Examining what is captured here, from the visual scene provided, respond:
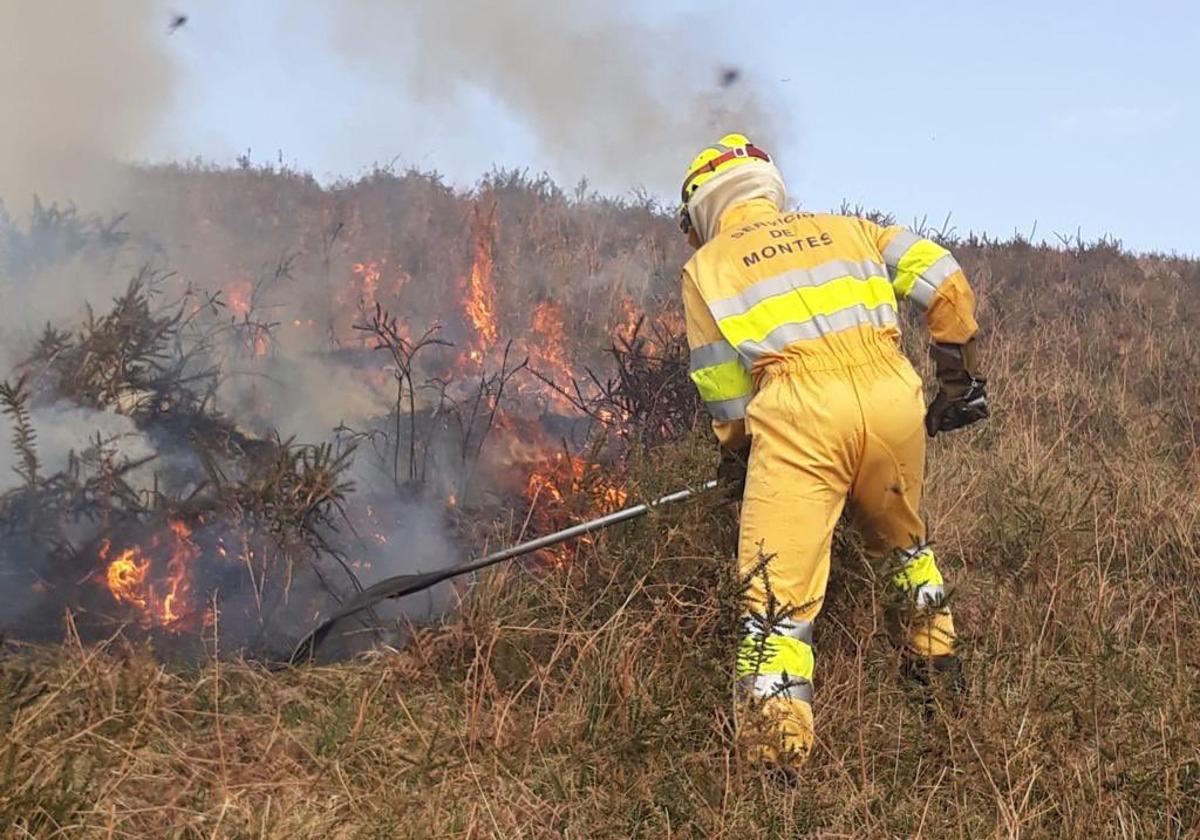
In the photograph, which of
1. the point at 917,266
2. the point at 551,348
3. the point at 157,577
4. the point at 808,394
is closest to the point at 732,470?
the point at 808,394

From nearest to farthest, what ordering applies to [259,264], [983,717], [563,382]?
[983,717] → [563,382] → [259,264]

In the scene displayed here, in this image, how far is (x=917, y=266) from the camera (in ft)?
11.3

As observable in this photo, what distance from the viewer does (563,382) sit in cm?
607

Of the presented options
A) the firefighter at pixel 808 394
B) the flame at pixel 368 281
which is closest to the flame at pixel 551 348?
the flame at pixel 368 281

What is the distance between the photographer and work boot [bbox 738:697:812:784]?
276 cm

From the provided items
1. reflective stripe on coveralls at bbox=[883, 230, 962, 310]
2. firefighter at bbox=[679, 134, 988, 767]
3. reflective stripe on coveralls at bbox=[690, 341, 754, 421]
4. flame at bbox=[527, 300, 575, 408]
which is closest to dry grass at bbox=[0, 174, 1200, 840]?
firefighter at bbox=[679, 134, 988, 767]

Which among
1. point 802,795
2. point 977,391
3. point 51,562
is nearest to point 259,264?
point 51,562

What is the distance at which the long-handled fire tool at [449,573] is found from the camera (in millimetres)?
3832

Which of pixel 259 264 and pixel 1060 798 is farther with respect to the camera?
pixel 259 264

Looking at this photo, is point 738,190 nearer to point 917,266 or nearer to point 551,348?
point 917,266

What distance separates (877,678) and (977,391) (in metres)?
1.06

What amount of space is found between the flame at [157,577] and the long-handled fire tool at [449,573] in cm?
57

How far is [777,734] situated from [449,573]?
1.63 metres

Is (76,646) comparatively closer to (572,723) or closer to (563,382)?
(572,723)
